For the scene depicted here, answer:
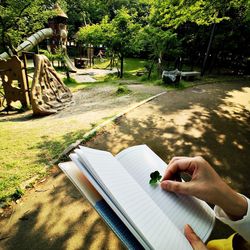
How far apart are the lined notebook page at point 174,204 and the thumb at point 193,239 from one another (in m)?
0.03

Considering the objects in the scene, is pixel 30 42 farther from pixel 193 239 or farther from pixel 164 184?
pixel 193 239

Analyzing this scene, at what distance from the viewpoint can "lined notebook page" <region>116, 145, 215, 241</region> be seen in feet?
3.83

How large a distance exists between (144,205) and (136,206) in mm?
60

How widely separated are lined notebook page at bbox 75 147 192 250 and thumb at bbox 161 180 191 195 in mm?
164

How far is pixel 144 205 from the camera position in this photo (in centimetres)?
109

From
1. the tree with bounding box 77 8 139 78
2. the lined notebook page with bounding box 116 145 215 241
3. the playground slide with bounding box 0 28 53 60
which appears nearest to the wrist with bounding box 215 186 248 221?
the lined notebook page with bounding box 116 145 215 241

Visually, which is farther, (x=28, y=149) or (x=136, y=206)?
(x=28, y=149)

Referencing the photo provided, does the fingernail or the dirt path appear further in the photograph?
the dirt path

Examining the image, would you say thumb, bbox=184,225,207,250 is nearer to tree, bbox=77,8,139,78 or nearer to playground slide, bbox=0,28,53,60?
tree, bbox=77,8,139,78

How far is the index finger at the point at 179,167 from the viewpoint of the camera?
1303 millimetres

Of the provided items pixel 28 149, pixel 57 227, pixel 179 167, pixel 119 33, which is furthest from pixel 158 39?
pixel 179 167

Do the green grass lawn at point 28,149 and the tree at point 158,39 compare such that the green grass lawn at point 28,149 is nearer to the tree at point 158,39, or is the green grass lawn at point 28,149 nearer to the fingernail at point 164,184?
the fingernail at point 164,184

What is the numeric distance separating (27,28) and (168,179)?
2014 cm

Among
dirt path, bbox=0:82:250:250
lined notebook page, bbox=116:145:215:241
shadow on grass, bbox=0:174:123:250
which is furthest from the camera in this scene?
dirt path, bbox=0:82:250:250
